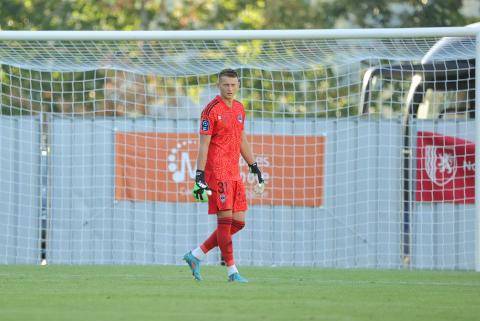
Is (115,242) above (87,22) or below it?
below

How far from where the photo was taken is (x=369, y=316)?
27.1 ft

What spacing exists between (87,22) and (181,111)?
1486 centimetres

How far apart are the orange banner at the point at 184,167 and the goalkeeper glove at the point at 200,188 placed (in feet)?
17.7

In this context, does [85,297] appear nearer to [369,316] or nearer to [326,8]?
[369,316]

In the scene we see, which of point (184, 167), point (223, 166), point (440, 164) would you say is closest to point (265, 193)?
point (184, 167)

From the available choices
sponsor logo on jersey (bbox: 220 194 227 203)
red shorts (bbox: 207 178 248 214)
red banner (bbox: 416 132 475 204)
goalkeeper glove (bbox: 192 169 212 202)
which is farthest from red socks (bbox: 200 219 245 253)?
red banner (bbox: 416 132 475 204)

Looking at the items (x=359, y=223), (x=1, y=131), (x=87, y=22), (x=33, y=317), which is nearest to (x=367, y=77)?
(x=359, y=223)

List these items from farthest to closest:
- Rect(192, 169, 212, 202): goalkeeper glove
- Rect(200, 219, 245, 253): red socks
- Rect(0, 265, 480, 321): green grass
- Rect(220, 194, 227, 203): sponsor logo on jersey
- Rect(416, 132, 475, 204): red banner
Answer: Rect(416, 132, 475, 204): red banner → Rect(200, 219, 245, 253): red socks → Rect(220, 194, 227, 203): sponsor logo on jersey → Rect(192, 169, 212, 202): goalkeeper glove → Rect(0, 265, 480, 321): green grass

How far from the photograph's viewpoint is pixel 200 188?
433 inches

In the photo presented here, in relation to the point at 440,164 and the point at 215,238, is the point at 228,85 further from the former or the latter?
the point at 440,164

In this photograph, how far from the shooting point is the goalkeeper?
11078mm

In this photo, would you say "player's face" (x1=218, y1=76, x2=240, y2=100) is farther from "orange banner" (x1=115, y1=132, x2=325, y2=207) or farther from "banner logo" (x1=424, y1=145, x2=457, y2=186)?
"banner logo" (x1=424, y1=145, x2=457, y2=186)

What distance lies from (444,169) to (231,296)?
24.6ft

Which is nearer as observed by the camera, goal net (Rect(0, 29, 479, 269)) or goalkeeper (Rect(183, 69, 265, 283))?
goalkeeper (Rect(183, 69, 265, 283))
